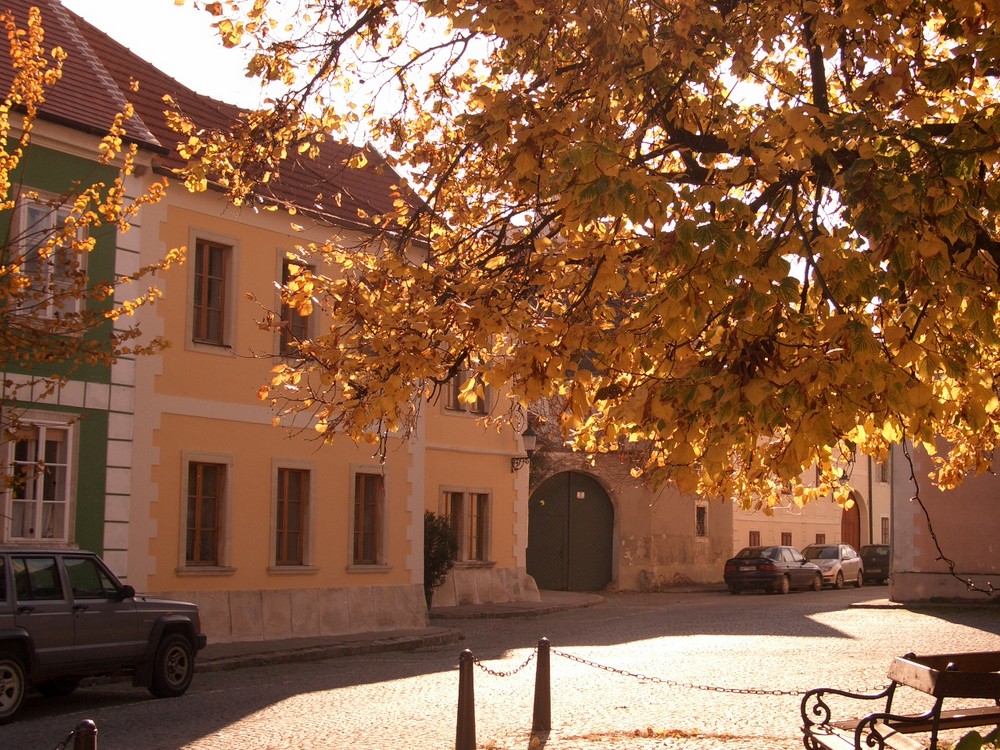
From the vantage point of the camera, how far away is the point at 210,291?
20125 mm

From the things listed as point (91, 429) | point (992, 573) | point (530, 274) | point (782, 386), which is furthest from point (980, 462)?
point (992, 573)

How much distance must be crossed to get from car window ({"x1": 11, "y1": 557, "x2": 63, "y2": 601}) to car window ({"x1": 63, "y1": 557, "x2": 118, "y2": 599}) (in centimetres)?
19

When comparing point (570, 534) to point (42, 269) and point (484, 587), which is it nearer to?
point (484, 587)

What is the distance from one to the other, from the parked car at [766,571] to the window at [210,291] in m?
20.8

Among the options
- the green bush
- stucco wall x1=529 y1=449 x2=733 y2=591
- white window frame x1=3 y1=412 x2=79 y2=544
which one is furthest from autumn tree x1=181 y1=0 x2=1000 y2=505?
stucco wall x1=529 y1=449 x2=733 y2=591

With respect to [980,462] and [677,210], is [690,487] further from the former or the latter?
[980,462]

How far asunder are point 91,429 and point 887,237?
540 inches

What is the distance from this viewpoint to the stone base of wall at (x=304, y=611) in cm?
1919

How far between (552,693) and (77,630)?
497 centimetres

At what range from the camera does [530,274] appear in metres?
8.89

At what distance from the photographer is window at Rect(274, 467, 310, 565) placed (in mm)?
21016

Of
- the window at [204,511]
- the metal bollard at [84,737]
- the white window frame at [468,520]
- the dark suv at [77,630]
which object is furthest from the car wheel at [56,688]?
the white window frame at [468,520]

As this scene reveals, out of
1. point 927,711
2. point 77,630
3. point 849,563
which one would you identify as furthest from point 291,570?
point 849,563

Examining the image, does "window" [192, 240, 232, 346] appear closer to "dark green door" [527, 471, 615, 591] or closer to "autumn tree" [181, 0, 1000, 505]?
"autumn tree" [181, 0, 1000, 505]
